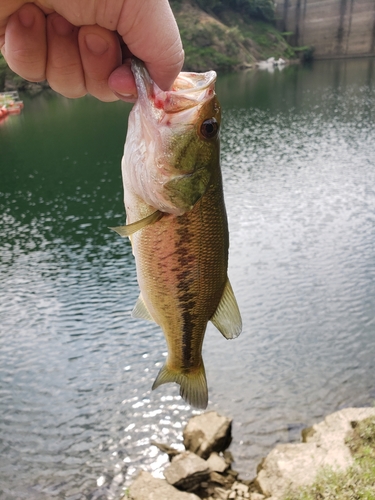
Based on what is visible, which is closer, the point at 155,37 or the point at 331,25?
the point at 155,37

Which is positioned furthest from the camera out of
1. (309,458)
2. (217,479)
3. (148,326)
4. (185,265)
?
(148,326)

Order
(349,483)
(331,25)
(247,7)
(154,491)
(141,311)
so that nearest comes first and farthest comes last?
(141,311), (349,483), (154,491), (331,25), (247,7)

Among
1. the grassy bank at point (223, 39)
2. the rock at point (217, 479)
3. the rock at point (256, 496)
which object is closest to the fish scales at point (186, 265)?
the rock at point (256, 496)

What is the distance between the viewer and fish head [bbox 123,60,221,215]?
184 centimetres

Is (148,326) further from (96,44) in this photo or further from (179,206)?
(96,44)

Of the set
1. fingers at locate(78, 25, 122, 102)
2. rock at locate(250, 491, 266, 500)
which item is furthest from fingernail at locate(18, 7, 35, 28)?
rock at locate(250, 491, 266, 500)

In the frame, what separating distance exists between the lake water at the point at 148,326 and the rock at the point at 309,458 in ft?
3.15

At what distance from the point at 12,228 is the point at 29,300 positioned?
17.8 ft

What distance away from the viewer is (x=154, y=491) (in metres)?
6.45

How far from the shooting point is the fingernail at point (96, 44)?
1809mm

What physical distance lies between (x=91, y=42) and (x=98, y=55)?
7cm

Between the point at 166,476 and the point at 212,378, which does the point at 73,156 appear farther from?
the point at 166,476

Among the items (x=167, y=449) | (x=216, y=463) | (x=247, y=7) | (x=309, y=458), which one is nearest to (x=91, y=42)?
(x=309, y=458)

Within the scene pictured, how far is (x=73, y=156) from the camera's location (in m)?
26.2
